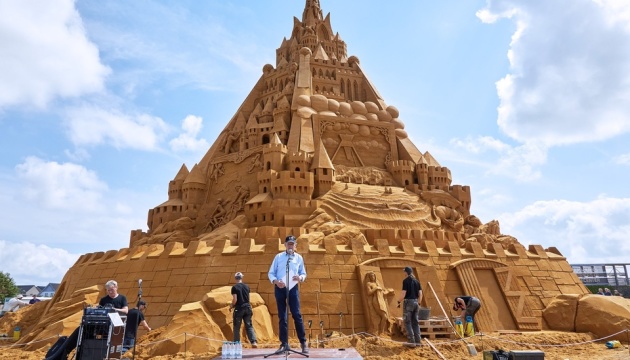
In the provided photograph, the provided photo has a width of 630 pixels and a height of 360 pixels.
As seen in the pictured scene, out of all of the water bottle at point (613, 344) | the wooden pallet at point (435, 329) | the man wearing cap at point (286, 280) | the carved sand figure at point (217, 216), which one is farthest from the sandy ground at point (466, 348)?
the carved sand figure at point (217, 216)

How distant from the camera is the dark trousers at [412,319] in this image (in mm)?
9672

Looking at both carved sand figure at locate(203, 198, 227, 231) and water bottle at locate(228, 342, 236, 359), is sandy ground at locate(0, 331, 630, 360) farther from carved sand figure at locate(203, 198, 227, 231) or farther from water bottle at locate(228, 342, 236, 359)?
carved sand figure at locate(203, 198, 227, 231)

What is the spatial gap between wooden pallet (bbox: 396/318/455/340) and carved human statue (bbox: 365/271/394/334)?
89cm

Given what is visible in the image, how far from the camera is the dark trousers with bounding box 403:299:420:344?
31.7 feet

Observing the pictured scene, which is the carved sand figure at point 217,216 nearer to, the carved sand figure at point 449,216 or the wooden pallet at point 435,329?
the carved sand figure at point 449,216

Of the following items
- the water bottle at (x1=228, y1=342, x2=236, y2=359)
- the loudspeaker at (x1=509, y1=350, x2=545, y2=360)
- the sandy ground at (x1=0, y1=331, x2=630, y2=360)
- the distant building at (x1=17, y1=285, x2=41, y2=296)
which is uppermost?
the distant building at (x1=17, y1=285, x2=41, y2=296)

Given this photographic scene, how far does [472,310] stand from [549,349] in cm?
228

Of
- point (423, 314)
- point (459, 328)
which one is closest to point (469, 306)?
point (459, 328)

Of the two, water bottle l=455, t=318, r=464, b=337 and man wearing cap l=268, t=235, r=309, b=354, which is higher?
man wearing cap l=268, t=235, r=309, b=354

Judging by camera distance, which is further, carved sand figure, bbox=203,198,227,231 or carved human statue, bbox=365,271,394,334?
carved sand figure, bbox=203,198,227,231

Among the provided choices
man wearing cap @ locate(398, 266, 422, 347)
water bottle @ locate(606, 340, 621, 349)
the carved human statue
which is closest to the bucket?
the carved human statue

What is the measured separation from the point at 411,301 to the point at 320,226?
454 inches

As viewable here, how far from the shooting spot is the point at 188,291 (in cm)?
1374

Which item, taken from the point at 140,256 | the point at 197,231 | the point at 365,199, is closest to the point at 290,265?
the point at 140,256
